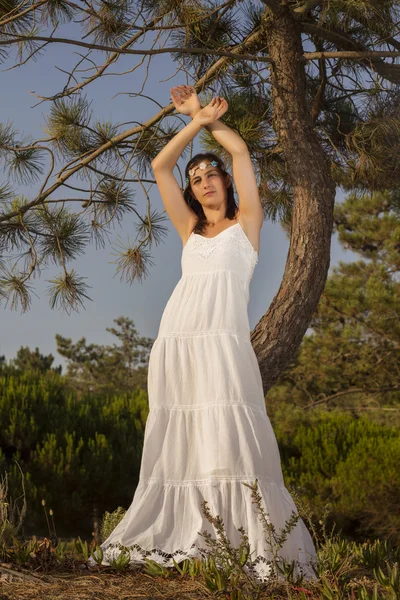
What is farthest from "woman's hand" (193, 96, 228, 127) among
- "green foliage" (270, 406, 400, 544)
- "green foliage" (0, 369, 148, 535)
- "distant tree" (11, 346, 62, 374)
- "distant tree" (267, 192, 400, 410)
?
"distant tree" (11, 346, 62, 374)

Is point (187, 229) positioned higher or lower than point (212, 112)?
lower

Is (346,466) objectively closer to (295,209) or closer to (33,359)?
(295,209)

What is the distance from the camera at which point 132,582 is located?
8.18 feet

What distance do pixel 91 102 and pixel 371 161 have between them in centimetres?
157

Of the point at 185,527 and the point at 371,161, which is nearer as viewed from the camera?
the point at 185,527

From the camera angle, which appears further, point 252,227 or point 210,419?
point 252,227

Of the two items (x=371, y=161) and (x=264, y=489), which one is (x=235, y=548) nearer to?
(x=264, y=489)

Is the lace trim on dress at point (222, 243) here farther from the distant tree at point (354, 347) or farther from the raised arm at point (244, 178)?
the distant tree at point (354, 347)

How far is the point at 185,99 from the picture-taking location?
305 cm

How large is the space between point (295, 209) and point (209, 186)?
0.70 m

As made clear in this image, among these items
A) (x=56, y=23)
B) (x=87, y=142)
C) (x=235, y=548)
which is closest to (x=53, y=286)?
(x=87, y=142)

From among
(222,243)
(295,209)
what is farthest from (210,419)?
(295,209)

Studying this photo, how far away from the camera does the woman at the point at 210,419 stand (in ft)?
8.32

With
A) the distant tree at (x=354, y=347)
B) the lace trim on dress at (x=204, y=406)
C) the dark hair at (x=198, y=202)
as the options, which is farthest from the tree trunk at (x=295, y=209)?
the distant tree at (x=354, y=347)
